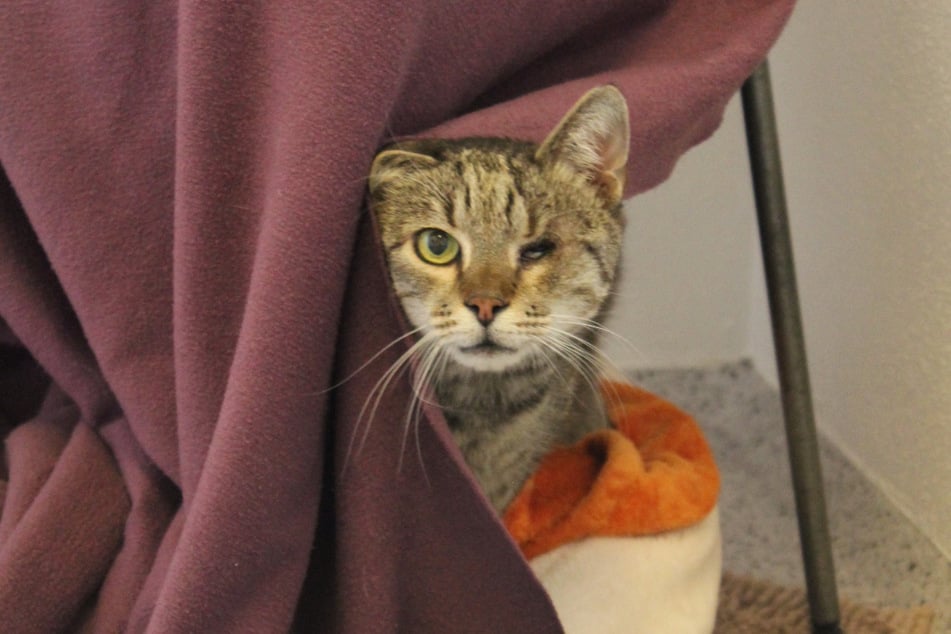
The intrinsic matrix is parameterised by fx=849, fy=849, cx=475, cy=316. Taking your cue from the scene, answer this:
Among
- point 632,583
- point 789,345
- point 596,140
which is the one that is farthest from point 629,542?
point 596,140

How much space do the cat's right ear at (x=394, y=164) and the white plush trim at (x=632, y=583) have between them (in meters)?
0.39

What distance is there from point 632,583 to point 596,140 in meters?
0.41

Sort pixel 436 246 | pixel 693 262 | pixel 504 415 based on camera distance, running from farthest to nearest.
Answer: pixel 693 262
pixel 504 415
pixel 436 246

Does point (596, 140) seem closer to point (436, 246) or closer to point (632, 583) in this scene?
point (436, 246)

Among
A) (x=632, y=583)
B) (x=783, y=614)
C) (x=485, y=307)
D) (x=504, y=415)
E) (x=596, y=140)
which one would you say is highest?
(x=596, y=140)

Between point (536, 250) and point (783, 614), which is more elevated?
point (536, 250)

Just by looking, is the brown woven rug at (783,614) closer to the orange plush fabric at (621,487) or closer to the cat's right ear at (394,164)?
the orange plush fabric at (621,487)

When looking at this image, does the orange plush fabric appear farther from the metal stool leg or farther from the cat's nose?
the cat's nose

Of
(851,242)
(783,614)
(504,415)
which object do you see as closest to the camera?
(504,415)

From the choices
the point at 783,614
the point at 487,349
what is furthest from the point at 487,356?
the point at 783,614

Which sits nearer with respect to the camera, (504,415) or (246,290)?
(246,290)

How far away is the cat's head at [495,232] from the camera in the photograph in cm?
74

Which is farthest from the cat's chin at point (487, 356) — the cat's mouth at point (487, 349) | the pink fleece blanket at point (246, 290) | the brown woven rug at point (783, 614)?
the brown woven rug at point (783, 614)

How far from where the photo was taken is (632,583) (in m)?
0.79
